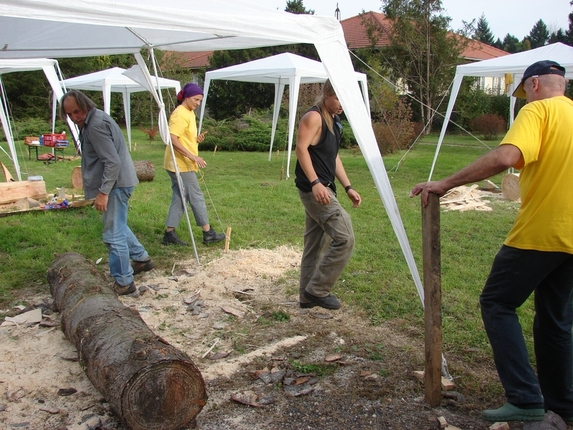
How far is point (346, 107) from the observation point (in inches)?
137

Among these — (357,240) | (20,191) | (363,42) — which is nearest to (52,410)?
(357,240)

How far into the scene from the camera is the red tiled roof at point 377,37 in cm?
2594

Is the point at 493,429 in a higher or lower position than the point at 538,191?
lower

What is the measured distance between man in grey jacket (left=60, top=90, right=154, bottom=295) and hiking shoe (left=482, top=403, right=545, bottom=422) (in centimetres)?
331

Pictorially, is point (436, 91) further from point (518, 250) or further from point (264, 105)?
point (518, 250)

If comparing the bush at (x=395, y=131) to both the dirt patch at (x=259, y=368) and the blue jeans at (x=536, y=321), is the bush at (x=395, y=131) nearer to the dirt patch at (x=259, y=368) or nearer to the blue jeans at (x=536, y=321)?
the dirt patch at (x=259, y=368)

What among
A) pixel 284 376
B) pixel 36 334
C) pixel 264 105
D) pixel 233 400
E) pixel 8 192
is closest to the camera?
pixel 233 400

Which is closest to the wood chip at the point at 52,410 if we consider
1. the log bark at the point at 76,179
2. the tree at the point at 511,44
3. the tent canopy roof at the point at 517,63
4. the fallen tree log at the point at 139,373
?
the fallen tree log at the point at 139,373

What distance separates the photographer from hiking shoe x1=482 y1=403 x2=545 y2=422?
8.68 ft

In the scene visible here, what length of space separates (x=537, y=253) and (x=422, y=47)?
2330 centimetres

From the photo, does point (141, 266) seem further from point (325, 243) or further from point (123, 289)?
point (325, 243)

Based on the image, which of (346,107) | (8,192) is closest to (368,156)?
(346,107)

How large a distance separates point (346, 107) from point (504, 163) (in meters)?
1.33

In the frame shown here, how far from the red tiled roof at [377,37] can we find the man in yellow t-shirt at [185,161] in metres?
21.5
